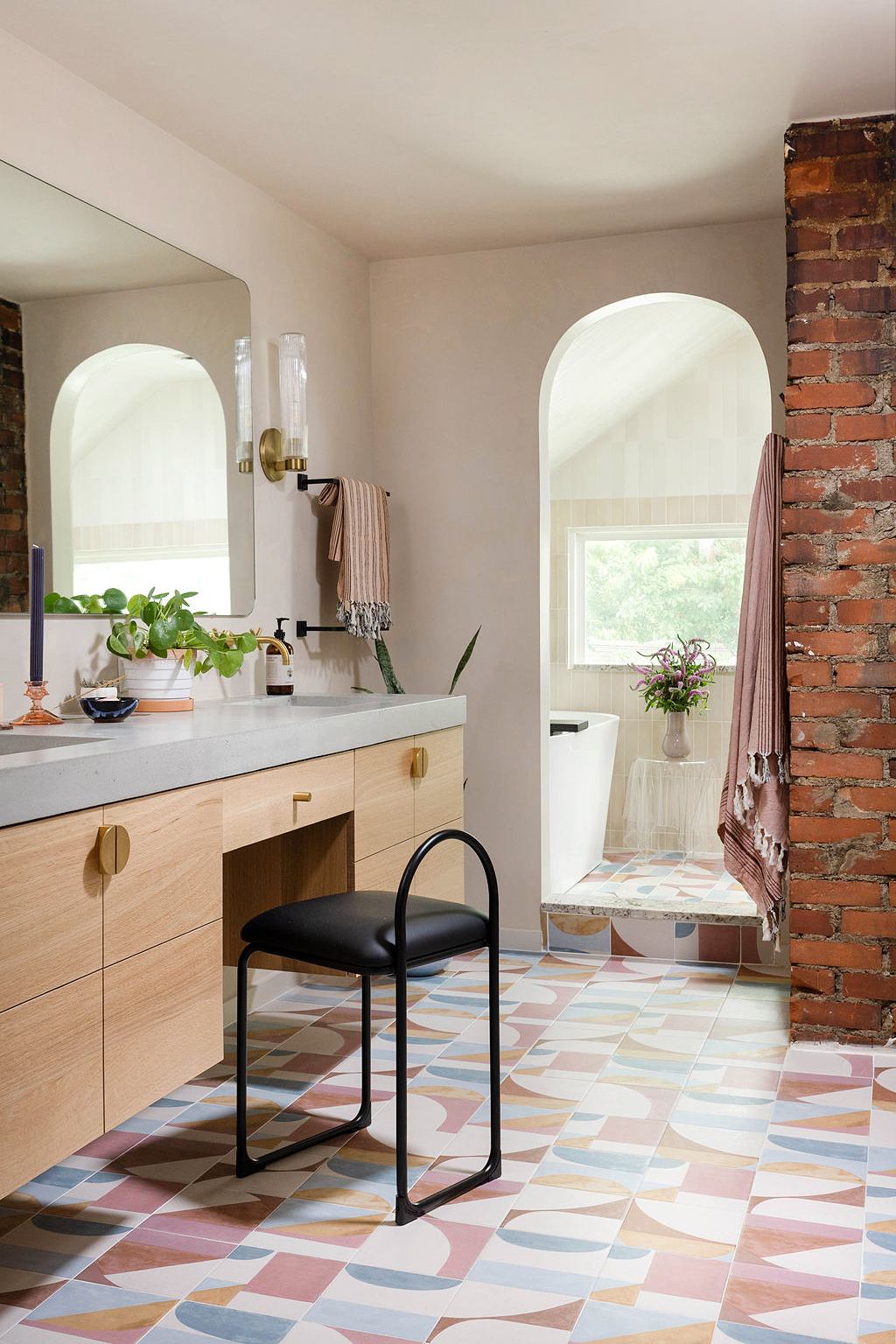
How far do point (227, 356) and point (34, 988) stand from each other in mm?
1989

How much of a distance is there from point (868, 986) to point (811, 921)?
20 cm

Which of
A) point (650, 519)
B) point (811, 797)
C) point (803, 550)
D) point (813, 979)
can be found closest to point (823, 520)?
point (803, 550)

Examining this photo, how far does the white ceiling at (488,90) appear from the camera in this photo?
93.6 inches

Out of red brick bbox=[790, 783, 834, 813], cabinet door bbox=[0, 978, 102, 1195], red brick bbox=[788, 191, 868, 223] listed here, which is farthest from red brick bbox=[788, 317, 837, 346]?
cabinet door bbox=[0, 978, 102, 1195]

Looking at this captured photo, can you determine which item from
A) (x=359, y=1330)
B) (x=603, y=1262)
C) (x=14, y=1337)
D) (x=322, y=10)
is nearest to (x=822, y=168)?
(x=322, y=10)

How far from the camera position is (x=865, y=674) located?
2920 mm


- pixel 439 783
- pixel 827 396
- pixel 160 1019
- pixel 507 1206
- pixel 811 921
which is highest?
pixel 827 396

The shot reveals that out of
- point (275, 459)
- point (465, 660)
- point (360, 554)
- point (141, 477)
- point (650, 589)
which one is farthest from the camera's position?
point (650, 589)

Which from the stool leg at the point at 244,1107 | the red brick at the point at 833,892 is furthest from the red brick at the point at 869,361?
the stool leg at the point at 244,1107

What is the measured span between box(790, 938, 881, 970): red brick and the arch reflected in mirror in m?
1.73

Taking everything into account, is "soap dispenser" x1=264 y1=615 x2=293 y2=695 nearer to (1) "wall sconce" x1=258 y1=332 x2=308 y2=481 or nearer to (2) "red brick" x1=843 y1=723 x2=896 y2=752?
(1) "wall sconce" x1=258 y1=332 x2=308 y2=481

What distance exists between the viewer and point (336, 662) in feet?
12.6

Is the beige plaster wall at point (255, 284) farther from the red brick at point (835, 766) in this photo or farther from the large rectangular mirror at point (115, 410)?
the red brick at point (835, 766)

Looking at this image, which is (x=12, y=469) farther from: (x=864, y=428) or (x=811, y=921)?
(x=811, y=921)
